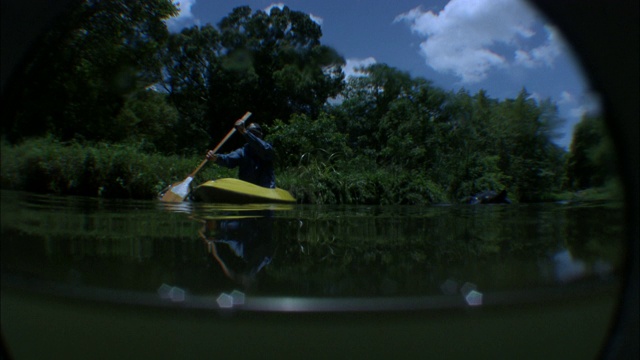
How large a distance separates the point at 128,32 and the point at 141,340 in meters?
0.88

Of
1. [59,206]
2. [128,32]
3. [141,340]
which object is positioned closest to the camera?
[141,340]

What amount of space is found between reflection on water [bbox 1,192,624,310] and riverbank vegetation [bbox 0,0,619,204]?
0.11 m

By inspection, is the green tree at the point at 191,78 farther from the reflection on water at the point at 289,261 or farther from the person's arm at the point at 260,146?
the reflection on water at the point at 289,261

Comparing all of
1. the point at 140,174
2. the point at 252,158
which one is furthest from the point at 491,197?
the point at 140,174

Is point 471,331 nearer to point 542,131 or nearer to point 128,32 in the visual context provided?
point 542,131

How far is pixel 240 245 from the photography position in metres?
1.42

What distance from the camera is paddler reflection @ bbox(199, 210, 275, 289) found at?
992 millimetres

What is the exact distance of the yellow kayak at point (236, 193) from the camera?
130 inches

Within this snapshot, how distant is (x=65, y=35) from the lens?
734mm

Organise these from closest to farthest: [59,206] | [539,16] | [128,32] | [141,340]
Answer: [539,16], [141,340], [128,32], [59,206]

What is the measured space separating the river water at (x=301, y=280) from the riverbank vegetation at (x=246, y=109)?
0.11 metres

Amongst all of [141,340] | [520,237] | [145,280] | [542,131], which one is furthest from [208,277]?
[520,237]

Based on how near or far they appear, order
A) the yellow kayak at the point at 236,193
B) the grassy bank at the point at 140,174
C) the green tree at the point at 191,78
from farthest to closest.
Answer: the yellow kayak at the point at 236,193 < the green tree at the point at 191,78 < the grassy bank at the point at 140,174

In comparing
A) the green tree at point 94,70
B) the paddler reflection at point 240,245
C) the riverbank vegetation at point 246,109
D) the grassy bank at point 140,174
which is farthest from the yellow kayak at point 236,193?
the green tree at point 94,70
